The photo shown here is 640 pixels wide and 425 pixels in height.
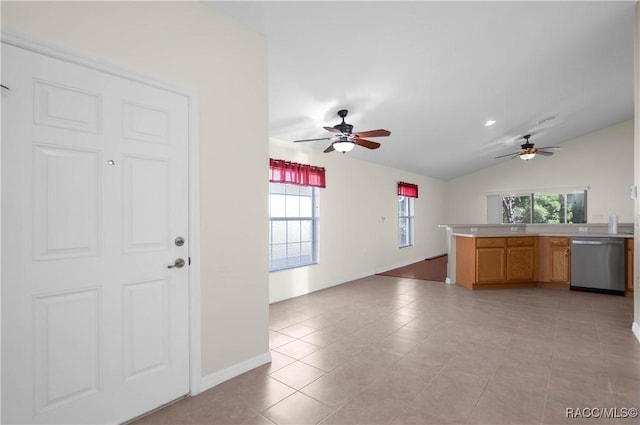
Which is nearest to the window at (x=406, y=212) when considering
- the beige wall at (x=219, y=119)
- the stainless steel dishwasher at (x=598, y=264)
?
the stainless steel dishwasher at (x=598, y=264)

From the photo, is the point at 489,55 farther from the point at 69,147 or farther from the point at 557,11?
the point at 69,147

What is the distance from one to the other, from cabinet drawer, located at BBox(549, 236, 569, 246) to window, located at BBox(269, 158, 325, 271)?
3849 mm

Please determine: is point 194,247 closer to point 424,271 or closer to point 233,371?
point 233,371

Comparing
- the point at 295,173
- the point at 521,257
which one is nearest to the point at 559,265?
the point at 521,257

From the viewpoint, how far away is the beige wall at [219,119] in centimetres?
177

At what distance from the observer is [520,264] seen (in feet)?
16.5

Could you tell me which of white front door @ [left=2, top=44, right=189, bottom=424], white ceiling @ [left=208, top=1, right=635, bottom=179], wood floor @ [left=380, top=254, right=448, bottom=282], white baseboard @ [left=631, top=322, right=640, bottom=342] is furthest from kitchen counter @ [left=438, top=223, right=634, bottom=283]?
white front door @ [left=2, top=44, right=189, bottom=424]

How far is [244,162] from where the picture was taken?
2400 mm

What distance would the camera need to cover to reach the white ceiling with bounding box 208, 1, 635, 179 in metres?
2.48

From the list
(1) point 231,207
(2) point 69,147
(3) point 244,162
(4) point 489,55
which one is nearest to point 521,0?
(4) point 489,55

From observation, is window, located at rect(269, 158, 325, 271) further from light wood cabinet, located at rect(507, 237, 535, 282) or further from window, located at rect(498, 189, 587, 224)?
window, located at rect(498, 189, 587, 224)

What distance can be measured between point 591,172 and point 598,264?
3.95 metres

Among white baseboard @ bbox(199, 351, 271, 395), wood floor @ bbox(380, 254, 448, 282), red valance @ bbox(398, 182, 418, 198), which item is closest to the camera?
white baseboard @ bbox(199, 351, 271, 395)

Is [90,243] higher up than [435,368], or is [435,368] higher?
[90,243]
